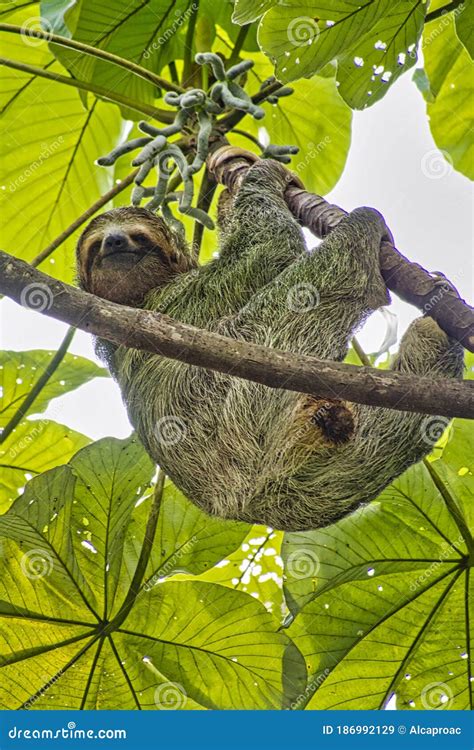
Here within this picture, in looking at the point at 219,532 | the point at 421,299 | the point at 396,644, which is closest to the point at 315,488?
the point at 219,532

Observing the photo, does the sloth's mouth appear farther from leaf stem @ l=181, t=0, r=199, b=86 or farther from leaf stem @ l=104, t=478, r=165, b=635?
leaf stem @ l=104, t=478, r=165, b=635

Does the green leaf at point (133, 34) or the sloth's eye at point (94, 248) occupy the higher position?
the green leaf at point (133, 34)

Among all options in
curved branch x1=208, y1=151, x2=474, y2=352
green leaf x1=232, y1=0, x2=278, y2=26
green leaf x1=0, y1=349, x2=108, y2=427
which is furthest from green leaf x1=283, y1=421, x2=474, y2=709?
→ green leaf x1=232, y1=0, x2=278, y2=26

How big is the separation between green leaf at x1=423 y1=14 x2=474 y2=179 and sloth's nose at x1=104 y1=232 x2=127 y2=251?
A: 2429 mm

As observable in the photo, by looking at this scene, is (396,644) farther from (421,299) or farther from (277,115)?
(277,115)

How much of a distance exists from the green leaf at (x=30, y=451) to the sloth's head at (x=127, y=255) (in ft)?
3.34

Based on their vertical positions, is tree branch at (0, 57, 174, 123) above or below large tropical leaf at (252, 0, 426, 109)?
above

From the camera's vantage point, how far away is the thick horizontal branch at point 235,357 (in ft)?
10.4

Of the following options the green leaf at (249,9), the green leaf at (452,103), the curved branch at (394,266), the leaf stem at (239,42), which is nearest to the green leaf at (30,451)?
the curved branch at (394,266)

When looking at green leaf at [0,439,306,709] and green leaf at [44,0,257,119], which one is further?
green leaf at [44,0,257,119]

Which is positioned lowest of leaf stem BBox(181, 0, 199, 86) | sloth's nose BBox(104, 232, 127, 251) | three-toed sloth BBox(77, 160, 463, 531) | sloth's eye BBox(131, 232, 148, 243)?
three-toed sloth BBox(77, 160, 463, 531)

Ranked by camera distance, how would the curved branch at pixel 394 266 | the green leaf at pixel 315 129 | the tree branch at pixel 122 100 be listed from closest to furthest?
the curved branch at pixel 394 266 < the tree branch at pixel 122 100 < the green leaf at pixel 315 129

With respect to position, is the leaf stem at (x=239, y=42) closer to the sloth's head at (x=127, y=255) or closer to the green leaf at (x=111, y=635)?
the sloth's head at (x=127, y=255)

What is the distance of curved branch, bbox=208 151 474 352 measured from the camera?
3.70 metres
